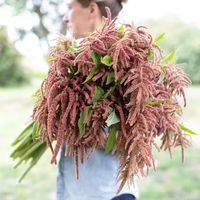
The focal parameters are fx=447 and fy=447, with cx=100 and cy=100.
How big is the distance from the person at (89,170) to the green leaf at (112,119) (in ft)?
0.75

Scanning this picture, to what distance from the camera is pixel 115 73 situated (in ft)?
3.72

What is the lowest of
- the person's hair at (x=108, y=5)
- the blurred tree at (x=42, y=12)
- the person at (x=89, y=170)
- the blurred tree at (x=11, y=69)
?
the person at (x=89, y=170)

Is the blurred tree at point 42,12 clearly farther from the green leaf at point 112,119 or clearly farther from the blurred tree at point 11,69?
the blurred tree at point 11,69

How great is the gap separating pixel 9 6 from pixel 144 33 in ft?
16.2

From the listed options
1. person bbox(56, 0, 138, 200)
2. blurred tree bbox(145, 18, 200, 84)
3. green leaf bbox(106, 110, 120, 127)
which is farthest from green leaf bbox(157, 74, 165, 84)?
blurred tree bbox(145, 18, 200, 84)

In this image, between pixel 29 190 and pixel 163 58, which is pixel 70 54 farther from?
pixel 29 190

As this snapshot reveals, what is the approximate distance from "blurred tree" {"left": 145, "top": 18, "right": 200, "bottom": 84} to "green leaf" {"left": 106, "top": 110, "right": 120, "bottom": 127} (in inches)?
341

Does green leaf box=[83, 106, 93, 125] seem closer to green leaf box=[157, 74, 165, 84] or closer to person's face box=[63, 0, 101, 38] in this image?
green leaf box=[157, 74, 165, 84]

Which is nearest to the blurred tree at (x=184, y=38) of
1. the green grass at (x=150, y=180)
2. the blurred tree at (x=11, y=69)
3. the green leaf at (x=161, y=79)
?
the blurred tree at (x=11, y=69)

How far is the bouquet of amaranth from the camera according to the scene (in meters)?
1.14

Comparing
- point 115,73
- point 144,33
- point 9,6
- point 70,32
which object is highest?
point 9,6

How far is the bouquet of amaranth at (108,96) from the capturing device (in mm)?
1141

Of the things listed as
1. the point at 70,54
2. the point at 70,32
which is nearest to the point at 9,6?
the point at 70,32

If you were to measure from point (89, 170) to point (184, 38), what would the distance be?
384 inches
